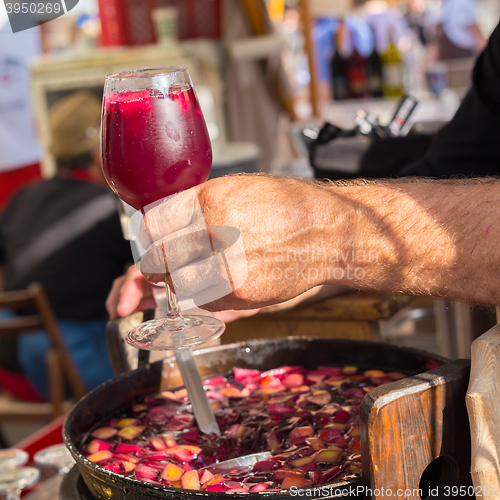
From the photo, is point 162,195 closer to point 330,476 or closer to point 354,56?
point 330,476

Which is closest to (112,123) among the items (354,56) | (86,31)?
(354,56)

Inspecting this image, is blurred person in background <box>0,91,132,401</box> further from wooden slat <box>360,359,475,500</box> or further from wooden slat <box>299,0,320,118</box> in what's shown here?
wooden slat <box>360,359,475,500</box>

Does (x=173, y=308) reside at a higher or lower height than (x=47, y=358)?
higher

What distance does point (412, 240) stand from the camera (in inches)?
31.3

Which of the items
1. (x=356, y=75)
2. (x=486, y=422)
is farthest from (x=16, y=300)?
(x=356, y=75)

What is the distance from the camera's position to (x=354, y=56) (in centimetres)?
449

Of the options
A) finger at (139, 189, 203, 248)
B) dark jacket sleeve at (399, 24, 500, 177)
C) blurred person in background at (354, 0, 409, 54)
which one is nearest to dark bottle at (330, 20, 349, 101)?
blurred person in background at (354, 0, 409, 54)

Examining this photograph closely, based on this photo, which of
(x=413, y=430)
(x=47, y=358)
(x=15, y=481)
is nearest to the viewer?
(x=413, y=430)

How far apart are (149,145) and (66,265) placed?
2.29 m

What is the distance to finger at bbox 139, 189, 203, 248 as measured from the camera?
739mm

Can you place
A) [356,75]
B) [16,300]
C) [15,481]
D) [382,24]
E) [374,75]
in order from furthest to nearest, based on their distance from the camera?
[382,24], [374,75], [356,75], [16,300], [15,481]

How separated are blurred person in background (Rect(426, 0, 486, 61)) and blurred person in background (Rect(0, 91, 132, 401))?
3.82 meters

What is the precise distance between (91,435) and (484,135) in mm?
1032

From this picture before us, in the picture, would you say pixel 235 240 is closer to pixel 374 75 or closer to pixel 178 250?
pixel 178 250
